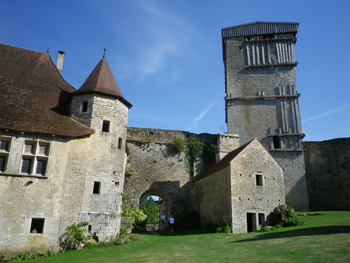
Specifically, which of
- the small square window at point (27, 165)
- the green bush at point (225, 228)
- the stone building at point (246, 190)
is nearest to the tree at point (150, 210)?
the stone building at point (246, 190)

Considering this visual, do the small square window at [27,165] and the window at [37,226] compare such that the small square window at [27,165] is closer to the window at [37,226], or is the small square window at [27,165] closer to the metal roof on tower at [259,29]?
the window at [37,226]

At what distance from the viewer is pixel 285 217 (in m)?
16.1

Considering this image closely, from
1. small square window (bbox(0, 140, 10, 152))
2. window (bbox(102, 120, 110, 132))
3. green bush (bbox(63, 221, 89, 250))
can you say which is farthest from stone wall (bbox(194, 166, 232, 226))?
small square window (bbox(0, 140, 10, 152))

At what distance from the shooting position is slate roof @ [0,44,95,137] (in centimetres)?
1369

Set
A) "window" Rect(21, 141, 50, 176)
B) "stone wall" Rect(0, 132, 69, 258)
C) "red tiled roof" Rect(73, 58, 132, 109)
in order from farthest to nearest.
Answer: "red tiled roof" Rect(73, 58, 132, 109) < "window" Rect(21, 141, 50, 176) < "stone wall" Rect(0, 132, 69, 258)

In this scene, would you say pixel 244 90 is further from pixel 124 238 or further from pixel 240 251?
pixel 240 251

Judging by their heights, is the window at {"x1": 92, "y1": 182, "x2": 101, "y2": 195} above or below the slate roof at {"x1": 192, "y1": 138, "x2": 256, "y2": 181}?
below

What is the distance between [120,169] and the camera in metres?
15.6

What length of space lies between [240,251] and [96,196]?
307 inches

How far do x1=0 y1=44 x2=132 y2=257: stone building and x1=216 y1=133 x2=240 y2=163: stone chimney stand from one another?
921 cm

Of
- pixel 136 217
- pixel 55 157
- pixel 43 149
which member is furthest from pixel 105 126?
pixel 136 217

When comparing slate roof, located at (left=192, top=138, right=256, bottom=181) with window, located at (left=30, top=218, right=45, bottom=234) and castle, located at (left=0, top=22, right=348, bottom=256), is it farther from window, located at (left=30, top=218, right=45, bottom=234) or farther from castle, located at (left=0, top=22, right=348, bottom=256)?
window, located at (left=30, top=218, right=45, bottom=234)

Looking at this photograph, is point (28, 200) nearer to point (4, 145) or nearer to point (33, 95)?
point (4, 145)

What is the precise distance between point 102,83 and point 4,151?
20.2 ft
